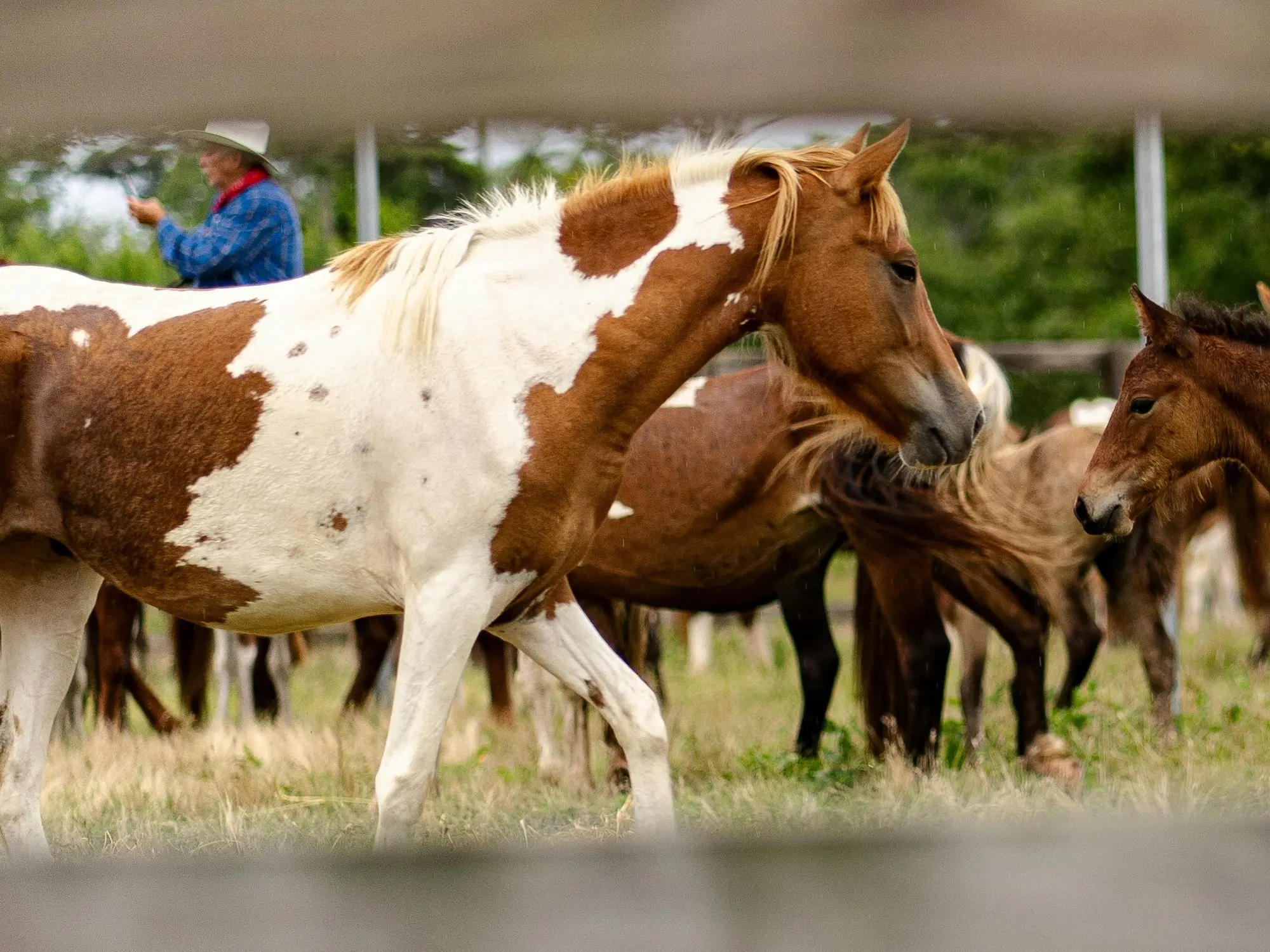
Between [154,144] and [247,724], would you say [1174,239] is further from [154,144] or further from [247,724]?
[154,144]

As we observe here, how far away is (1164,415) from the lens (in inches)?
157

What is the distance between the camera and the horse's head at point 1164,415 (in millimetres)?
3967

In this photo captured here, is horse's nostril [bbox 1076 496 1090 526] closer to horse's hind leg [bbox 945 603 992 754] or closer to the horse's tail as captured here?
the horse's tail

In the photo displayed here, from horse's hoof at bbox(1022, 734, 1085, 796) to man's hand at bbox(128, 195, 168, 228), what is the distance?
3361mm

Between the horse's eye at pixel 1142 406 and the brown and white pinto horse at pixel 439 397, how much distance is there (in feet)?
3.03

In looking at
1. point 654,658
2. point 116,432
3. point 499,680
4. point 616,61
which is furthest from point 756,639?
point 616,61

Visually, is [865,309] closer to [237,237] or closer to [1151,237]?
[237,237]

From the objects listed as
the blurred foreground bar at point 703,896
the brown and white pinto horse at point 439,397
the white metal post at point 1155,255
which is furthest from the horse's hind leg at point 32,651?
the white metal post at point 1155,255

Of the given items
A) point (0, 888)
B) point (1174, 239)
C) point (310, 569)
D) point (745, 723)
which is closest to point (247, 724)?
point (745, 723)

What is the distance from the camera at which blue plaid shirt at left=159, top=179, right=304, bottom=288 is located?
14.8ft

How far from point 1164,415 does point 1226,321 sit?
0.32m

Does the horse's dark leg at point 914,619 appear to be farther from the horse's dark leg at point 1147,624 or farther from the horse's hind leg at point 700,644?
the horse's hind leg at point 700,644

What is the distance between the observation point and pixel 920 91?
23.0 inches

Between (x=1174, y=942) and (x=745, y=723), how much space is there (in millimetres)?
6605
